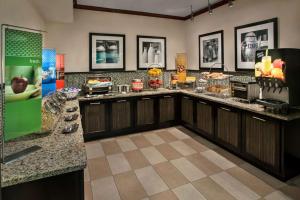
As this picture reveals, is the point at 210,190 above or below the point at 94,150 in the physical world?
below

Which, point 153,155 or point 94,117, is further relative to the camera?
point 94,117

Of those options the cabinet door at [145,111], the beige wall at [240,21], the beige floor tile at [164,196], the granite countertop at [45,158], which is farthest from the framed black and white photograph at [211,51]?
the granite countertop at [45,158]

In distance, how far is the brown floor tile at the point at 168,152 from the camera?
10.8 feet

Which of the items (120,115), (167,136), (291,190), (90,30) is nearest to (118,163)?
(120,115)

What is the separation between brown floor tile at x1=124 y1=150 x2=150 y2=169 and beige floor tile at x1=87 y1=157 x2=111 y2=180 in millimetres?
366

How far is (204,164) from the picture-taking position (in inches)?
118

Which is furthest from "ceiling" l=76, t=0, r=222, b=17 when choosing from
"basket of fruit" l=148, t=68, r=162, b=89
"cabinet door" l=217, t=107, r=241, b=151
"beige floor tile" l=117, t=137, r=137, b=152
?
"beige floor tile" l=117, t=137, r=137, b=152

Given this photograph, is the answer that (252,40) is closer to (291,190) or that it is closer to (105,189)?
(291,190)

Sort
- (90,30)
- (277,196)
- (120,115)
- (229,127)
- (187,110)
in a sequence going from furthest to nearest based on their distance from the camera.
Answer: (187,110) < (90,30) < (120,115) < (229,127) < (277,196)

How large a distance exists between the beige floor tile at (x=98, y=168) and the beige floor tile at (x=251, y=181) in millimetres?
1740

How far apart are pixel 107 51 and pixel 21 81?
336 centimetres

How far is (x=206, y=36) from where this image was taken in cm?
464

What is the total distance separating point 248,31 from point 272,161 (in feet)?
7.52

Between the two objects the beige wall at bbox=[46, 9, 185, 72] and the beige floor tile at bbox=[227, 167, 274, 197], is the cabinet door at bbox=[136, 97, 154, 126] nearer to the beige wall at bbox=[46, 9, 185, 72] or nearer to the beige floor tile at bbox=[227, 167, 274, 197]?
the beige wall at bbox=[46, 9, 185, 72]
